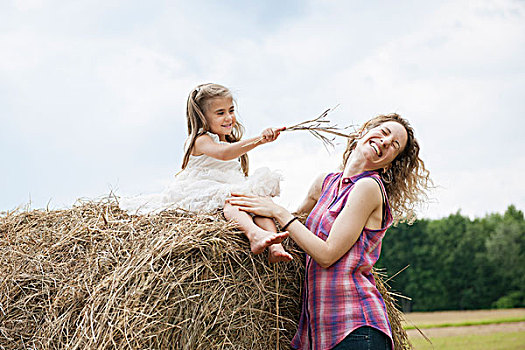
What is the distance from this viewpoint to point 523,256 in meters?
29.0

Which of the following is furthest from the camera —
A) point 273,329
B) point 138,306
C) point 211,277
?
point 273,329

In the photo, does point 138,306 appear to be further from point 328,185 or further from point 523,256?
point 523,256

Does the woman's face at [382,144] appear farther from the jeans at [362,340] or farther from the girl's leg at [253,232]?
the jeans at [362,340]

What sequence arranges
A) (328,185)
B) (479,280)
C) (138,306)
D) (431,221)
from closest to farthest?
(138,306)
(328,185)
(479,280)
(431,221)

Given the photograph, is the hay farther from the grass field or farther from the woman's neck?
the grass field

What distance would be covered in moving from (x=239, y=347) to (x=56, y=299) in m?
0.90

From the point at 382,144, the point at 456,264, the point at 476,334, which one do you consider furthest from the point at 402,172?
the point at 456,264

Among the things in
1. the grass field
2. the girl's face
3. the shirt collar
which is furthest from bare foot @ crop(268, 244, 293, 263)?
the grass field

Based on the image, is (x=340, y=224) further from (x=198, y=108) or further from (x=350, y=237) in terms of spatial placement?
(x=198, y=108)

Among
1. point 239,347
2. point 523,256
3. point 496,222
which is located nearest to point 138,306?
point 239,347

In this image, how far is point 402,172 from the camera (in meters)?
2.88

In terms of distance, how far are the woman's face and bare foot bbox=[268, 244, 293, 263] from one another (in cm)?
63

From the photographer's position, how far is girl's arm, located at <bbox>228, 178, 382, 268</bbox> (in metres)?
2.45

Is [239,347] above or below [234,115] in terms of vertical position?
below
